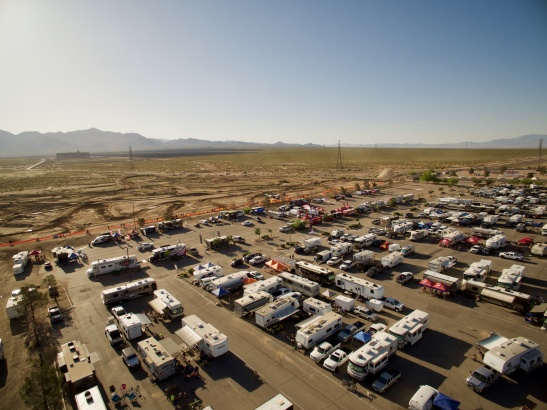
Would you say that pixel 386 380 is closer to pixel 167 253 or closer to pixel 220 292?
pixel 220 292

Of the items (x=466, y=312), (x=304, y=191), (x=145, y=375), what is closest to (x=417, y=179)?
(x=304, y=191)

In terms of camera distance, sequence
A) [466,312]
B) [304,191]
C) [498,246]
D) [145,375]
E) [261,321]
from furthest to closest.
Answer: [304,191], [498,246], [466,312], [261,321], [145,375]

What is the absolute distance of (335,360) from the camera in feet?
78.5

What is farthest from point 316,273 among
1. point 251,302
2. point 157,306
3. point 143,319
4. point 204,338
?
point 143,319

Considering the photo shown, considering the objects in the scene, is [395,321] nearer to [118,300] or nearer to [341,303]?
[341,303]

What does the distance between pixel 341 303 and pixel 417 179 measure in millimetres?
101725

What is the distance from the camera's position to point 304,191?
103875mm

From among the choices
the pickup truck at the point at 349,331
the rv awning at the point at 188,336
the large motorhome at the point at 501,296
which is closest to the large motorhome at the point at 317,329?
the pickup truck at the point at 349,331

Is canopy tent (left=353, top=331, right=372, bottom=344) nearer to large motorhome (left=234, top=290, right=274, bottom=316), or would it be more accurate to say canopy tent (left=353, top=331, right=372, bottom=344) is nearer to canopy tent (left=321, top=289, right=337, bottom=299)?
canopy tent (left=321, top=289, right=337, bottom=299)

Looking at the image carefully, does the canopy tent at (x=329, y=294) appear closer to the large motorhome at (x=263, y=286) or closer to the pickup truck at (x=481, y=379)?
the large motorhome at (x=263, y=286)

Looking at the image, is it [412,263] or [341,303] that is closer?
[341,303]

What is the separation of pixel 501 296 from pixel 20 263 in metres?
59.6

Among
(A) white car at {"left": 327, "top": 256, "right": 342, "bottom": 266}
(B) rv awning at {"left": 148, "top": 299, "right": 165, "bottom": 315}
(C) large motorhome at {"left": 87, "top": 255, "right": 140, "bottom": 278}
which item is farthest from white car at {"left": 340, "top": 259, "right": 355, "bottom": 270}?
(C) large motorhome at {"left": 87, "top": 255, "right": 140, "bottom": 278}

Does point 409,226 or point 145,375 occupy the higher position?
point 409,226
